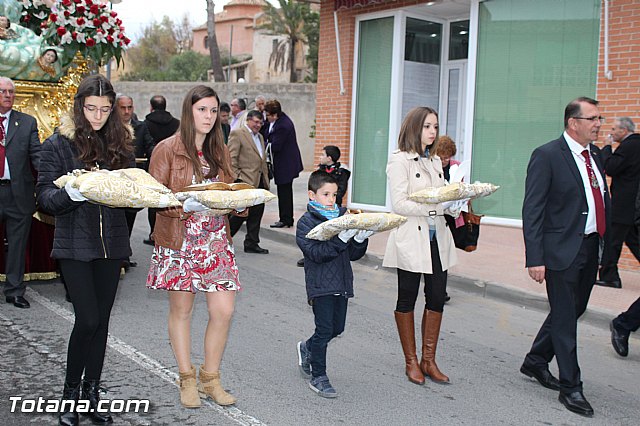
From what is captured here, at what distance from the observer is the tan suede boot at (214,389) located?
15.0 feet

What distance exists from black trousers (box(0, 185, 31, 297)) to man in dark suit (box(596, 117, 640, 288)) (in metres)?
5.97

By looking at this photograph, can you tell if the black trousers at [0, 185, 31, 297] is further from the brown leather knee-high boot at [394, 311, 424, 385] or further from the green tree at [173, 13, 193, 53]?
the green tree at [173, 13, 193, 53]

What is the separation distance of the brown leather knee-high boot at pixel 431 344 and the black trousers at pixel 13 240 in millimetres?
3806

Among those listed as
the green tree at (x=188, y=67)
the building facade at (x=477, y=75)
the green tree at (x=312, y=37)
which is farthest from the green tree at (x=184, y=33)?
the building facade at (x=477, y=75)

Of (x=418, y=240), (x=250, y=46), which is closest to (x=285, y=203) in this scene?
(x=418, y=240)

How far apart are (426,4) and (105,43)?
661 centimetres

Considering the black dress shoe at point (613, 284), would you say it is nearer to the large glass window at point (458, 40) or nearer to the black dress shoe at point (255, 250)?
the black dress shoe at point (255, 250)

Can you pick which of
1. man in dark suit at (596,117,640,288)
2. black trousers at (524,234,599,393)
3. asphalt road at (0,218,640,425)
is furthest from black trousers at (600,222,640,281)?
black trousers at (524,234,599,393)

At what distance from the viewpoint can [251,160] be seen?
1023 cm

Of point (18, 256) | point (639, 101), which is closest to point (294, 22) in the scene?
point (639, 101)

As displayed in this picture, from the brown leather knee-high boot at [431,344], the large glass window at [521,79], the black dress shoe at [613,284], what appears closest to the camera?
the brown leather knee-high boot at [431,344]

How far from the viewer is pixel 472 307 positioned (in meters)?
7.86

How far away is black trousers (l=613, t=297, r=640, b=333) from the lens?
6.05 m

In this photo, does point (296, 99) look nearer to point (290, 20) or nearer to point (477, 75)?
point (290, 20)
